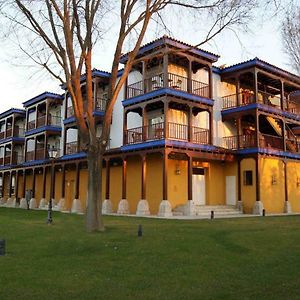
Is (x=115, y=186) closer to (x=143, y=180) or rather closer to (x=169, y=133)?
(x=143, y=180)

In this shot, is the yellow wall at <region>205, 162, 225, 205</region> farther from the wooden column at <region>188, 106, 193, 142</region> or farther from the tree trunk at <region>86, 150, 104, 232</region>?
the tree trunk at <region>86, 150, 104, 232</region>

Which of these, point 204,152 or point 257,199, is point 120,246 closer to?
point 204,152

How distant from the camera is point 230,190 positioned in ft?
86.8

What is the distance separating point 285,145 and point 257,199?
5.37 m

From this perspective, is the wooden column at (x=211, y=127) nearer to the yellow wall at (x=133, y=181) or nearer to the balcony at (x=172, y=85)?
the balcony at (x=172, y=85)

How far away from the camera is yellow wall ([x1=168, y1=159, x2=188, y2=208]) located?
77.7ft

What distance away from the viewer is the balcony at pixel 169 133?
23.7 meters

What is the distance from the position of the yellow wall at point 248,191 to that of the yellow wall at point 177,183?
3912 mm

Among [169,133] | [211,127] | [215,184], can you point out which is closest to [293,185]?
[215,184]

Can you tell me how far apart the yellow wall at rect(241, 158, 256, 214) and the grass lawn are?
42.3 ft

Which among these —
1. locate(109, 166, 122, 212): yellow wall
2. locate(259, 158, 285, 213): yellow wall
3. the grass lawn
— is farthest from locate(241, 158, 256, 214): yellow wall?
the grass lawn

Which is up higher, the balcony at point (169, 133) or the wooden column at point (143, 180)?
the balcony at point (169, 133)

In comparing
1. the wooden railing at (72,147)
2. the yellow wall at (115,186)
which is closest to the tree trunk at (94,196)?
the yellow wall at (115,186)

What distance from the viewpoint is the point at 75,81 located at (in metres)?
13.6
